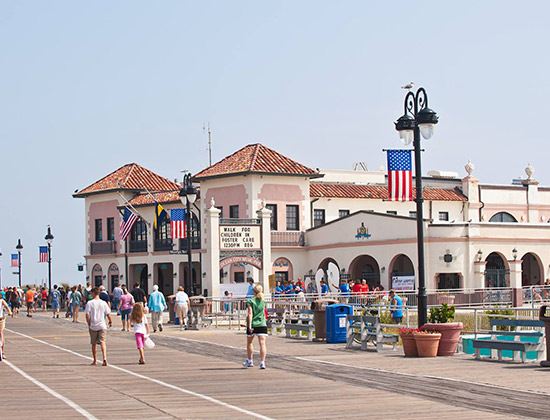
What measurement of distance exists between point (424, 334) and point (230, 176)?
106 feet

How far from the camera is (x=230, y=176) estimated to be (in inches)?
1994

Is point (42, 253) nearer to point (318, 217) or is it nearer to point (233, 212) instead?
point (233, 212)

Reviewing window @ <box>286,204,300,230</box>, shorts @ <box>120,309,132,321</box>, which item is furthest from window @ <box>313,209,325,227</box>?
shorts @ <box>120,309,132,321</box>

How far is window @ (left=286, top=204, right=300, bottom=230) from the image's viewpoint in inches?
2012

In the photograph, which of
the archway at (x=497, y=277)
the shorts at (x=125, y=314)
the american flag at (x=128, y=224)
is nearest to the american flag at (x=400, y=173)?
the shorts at (x=125, y=314)

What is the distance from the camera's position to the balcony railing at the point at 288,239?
50219 mm

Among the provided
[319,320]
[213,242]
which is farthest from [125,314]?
[319,320]

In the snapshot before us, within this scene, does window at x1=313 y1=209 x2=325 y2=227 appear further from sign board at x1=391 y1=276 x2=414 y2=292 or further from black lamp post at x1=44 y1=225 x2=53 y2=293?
black lamp post at x1=44 y1=225 x2=53 y2=293

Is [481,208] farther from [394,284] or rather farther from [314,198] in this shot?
[394,284]

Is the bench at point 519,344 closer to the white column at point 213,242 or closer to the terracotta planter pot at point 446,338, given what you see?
the terracotta planter pot at point 446,338

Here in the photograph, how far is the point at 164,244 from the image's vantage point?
55000 millimetres

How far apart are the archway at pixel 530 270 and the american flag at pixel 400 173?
24.8 metres

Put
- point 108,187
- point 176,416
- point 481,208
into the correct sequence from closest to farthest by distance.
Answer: point 176,416, point 481,208, point 108,187

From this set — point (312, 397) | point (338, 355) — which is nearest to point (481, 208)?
point (338, 355)
